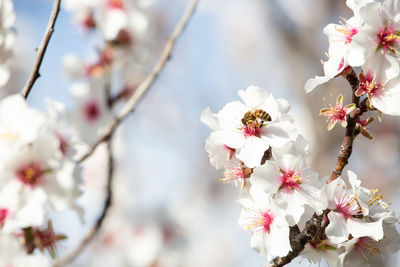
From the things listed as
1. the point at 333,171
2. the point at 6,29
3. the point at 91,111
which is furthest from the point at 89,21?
the point at 333,171

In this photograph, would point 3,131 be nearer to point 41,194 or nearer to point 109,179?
point 41,194

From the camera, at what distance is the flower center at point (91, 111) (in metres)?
2.12

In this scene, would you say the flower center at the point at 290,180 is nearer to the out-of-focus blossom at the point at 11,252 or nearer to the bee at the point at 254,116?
the bee at the point at 254,116

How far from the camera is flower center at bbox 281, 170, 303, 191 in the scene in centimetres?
93

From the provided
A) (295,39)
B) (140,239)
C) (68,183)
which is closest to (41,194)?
(68,183)

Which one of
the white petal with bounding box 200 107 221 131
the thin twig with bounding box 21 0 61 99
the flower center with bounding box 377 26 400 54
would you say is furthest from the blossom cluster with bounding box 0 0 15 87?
the flower center with bounding box 377 26 400 54

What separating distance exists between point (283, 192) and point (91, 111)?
1.41 m

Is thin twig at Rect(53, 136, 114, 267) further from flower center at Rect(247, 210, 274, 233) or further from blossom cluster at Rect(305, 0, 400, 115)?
blossom cluster at Rect(305, 0, 400, 115)

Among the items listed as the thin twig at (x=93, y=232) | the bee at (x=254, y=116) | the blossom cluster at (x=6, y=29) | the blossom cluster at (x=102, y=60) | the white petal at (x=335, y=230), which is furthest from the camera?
the blossom cluster at (x=102, y=60)

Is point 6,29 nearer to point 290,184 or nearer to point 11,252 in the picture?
point 11,252

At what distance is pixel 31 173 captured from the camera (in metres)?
0.93

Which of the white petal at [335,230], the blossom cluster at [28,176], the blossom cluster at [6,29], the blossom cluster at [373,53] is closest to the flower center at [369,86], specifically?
the blossom cluster at [373,53]

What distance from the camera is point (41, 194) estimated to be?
95 cm

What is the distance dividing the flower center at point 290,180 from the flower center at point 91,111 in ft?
4.48
